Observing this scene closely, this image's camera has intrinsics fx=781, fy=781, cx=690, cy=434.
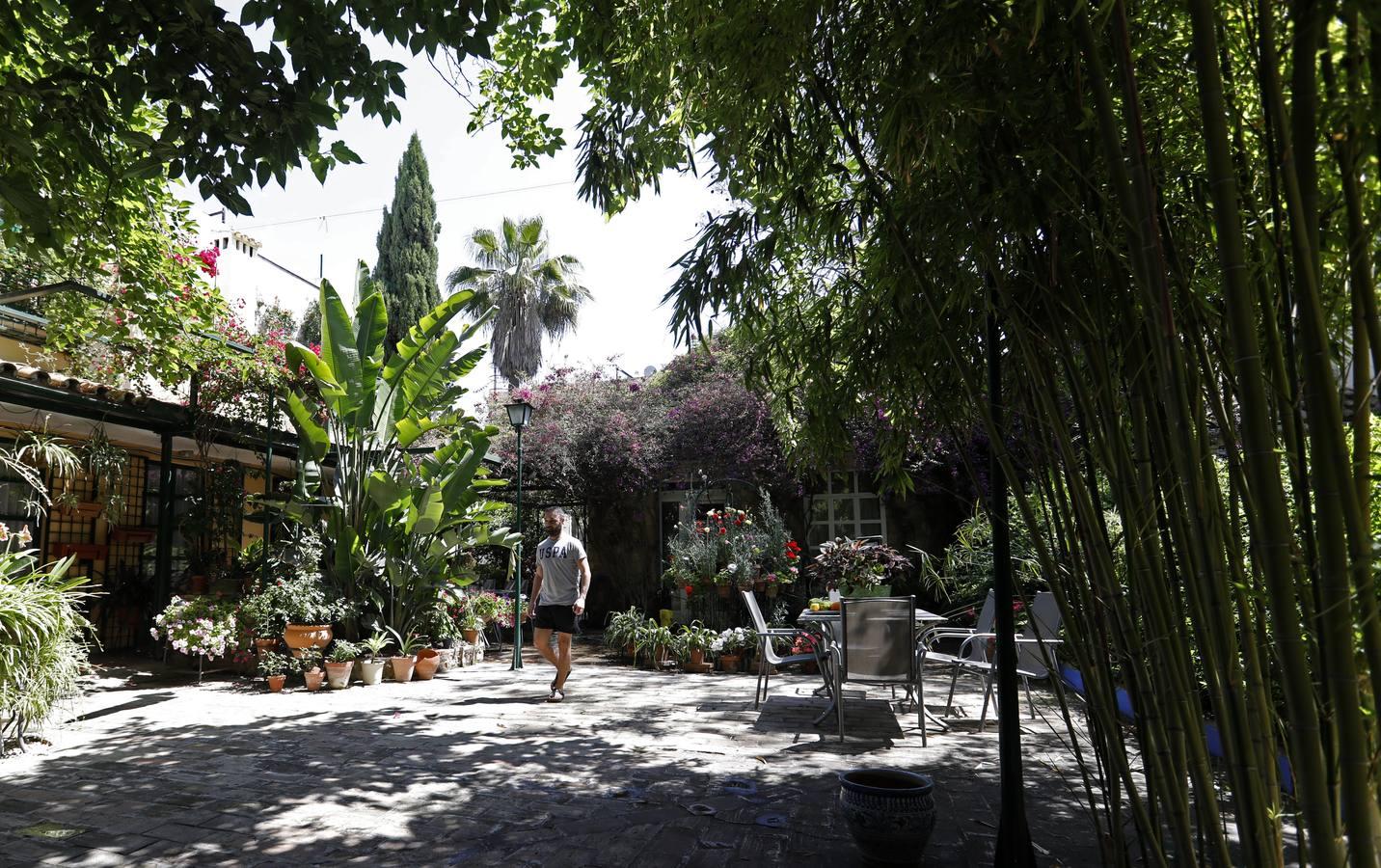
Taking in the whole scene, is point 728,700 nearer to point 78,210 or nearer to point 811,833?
point 811,833

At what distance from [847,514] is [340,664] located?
27.5 ft

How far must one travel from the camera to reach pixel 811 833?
3.55 metres

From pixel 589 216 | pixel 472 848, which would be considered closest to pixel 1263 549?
pixel 472 848

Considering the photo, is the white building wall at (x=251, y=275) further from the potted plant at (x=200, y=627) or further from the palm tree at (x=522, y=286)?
the potted plant at (x=200, y=627)

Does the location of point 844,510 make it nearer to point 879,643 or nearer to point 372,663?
point 372,663

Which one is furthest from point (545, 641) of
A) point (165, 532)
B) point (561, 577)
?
point (165, 532)

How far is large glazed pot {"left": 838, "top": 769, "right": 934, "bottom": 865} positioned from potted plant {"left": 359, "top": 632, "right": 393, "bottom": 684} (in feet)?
20.6

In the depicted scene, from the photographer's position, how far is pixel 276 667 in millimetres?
7602

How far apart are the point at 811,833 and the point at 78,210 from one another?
17.5 feet

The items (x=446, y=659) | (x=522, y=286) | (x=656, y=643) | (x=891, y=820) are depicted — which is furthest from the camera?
(x=522, y=286)

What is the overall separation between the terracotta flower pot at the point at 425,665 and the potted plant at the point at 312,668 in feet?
3.26

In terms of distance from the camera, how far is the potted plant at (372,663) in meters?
7.99

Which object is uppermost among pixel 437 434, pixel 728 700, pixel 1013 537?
pixel 437 434

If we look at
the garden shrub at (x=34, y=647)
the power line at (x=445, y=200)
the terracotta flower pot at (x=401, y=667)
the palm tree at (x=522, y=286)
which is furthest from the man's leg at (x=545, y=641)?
the palm tree at (x=522, y=286)
